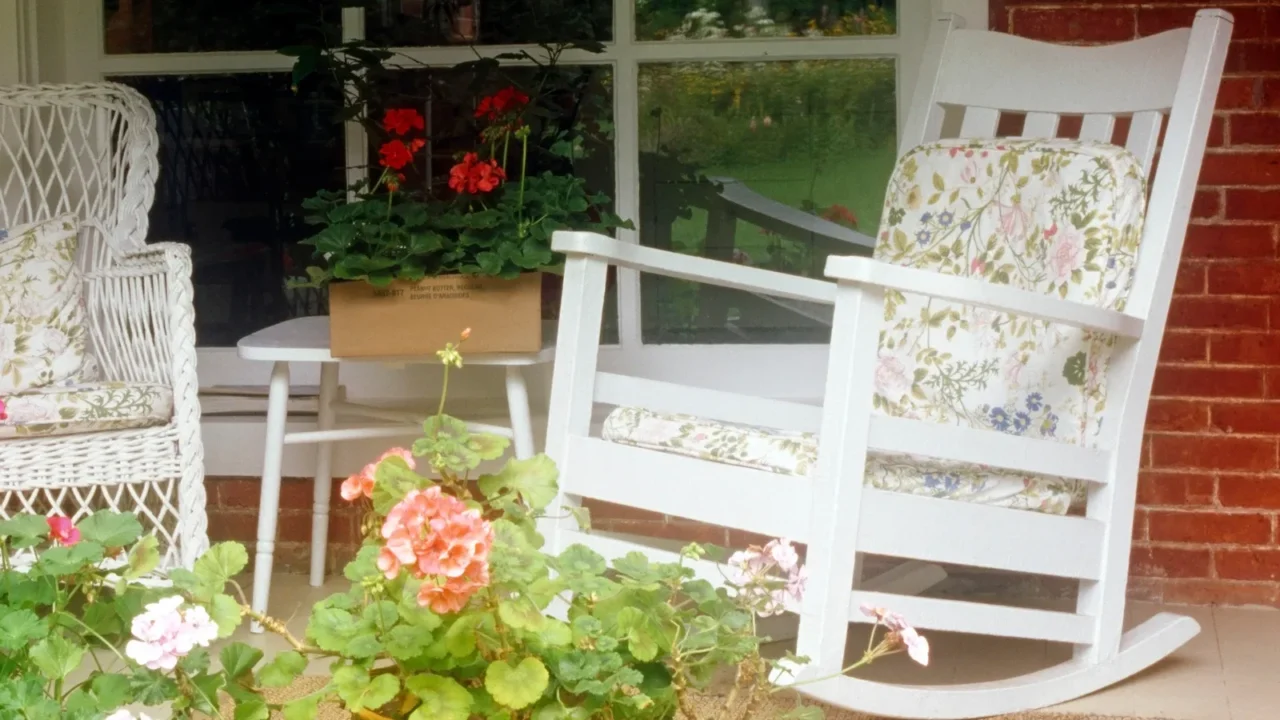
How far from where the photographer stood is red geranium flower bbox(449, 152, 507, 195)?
99.0 inches

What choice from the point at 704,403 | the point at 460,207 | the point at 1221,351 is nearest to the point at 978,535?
the point at 704,403

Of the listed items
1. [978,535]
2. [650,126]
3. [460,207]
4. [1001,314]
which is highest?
[650,126]

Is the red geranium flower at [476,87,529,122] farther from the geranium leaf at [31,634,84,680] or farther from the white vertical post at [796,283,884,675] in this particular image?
the geranium leaf at [31,634,84,680]

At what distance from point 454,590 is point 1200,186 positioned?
6.45 feet

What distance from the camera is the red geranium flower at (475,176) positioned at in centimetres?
252

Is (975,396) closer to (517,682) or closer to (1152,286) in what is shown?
(1152,286)

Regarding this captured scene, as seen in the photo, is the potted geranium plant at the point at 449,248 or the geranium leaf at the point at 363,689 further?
the potted geranium plant at the point at 449,248

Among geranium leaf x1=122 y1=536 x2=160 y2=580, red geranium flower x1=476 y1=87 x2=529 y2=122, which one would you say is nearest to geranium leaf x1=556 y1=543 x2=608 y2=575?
geranium leaf x1=122 y1=536 x2=160 y2=580

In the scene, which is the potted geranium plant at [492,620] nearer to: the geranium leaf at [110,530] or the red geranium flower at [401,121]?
the geranium leaf at [110,530]

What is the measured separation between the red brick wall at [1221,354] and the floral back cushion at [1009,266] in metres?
0.46

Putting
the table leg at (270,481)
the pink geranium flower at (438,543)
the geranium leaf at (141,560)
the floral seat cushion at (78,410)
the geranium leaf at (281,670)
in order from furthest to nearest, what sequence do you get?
the table leg at (270,481), the floral seat cushion at (78,410), the geranium leaf at (141,560), the geranium leaf at (281,670), the pink geranium flower at (438,543)

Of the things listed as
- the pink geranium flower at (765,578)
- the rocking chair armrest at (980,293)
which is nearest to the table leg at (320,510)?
the rocking chair armrest at (980,293)

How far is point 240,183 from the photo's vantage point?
3.12 metres

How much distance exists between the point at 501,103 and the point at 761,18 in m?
0.65
